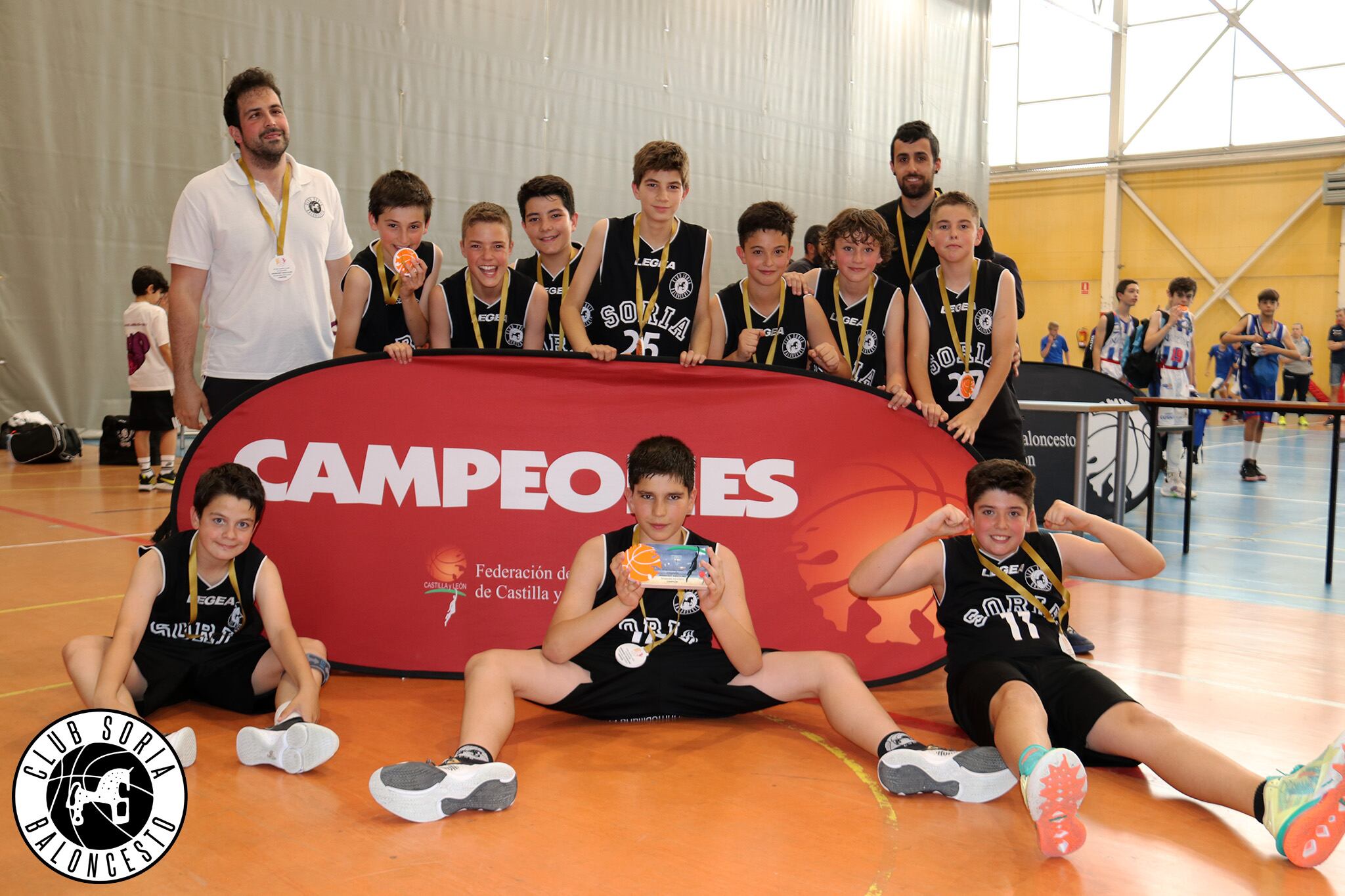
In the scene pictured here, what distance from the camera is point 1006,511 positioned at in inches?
131

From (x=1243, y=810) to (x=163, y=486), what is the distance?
9.28 meters

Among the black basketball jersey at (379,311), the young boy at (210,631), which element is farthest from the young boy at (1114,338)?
the young boy at (210,631)

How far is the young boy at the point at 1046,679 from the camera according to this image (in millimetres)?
2588

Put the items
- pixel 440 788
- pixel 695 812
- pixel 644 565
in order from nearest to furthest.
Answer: pixel 440 788 < pixel 695 812 < pixel 644 565

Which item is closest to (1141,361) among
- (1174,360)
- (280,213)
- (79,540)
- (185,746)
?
(1174,360)

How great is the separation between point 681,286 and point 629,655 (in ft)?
6.03

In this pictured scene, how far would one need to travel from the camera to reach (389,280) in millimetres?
4543

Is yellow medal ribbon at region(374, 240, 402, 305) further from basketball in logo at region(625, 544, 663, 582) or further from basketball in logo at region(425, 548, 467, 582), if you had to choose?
basketball in logo at region(625, 544, 663, 582)

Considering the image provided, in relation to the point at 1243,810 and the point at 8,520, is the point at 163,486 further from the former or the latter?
the point at 1243,810

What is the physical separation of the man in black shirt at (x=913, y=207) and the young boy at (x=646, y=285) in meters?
1.07

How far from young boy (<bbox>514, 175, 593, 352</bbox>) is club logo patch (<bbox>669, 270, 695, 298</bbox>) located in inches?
15.2

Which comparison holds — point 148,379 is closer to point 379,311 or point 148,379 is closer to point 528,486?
point 379,311

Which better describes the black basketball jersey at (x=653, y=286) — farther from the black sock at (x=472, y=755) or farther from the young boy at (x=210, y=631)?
the black sock at (x=472, y=755)

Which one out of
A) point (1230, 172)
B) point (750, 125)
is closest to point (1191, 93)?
point (1230, 172)
